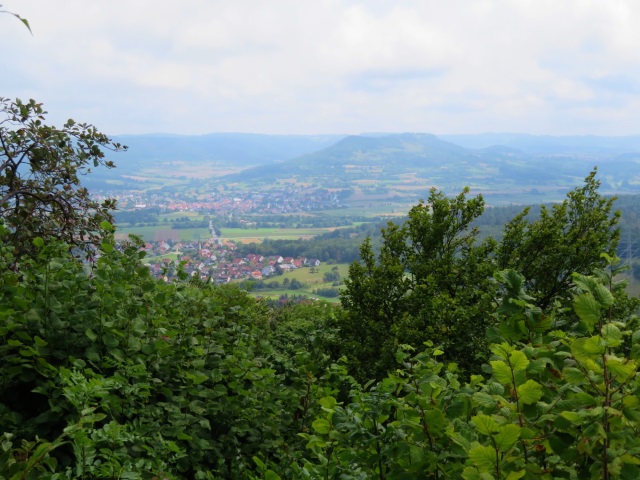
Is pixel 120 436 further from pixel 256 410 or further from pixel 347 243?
pixel 347 243

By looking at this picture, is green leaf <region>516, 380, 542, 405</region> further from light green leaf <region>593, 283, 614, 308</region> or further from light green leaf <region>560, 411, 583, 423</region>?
light green leaf <region>593, 283, 614, 308</region>

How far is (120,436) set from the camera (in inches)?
101

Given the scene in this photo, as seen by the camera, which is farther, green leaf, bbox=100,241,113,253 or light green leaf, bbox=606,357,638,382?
green leaf, bbox=100,241,113,253

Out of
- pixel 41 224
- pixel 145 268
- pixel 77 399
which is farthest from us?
pixel 41 224

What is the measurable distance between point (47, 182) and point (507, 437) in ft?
24.7

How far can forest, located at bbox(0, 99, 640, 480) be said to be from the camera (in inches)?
76.8

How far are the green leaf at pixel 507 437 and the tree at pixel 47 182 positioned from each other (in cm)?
621

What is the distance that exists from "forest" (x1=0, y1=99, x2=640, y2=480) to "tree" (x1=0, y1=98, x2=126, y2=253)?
3cm

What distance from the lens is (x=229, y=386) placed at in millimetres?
4344

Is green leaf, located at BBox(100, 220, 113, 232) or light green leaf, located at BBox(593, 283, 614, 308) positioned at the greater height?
green leaf, located at BBox(100, 220, 113, 232)

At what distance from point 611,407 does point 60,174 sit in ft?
25.8

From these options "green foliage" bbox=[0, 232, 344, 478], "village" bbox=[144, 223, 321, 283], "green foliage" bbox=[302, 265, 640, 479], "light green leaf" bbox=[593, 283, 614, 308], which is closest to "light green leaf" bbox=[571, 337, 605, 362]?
"green foliage" bbox=[302, 265, 640, 479]

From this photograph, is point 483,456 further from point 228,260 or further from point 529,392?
point 228,260

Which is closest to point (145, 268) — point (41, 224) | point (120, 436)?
point (120, 436)
